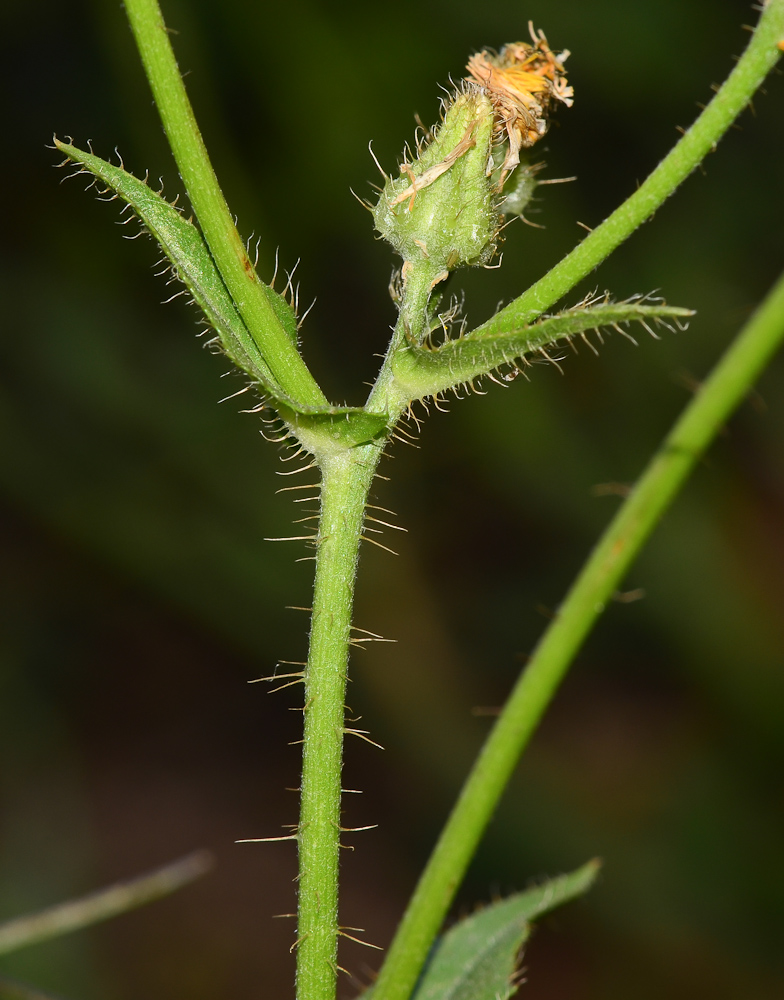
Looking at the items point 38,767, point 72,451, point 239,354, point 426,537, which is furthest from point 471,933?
point 38,767

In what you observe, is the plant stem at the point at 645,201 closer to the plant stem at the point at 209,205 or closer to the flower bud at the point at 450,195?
the flower bud at the point at 450,195

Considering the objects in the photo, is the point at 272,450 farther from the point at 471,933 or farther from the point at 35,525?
the point at 471,933

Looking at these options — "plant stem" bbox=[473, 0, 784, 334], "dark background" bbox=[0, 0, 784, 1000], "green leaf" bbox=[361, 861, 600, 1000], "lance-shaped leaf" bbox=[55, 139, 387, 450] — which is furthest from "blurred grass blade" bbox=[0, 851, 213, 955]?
"dark background" bbox=[0, 0, 784, 1000]

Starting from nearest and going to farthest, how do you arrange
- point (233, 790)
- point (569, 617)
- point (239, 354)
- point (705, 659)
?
point (239, 354) < point (569, 617) < point (705, 659) < point (233, 790)

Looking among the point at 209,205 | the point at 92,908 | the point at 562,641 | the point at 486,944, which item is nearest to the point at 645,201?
the point at 209,205

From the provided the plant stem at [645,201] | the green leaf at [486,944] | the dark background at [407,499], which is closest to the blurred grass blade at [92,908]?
the green leaf at [486,944]

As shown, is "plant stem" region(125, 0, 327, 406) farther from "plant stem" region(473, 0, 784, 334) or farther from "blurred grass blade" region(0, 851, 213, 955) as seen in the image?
"blurred grass blade" region(0, 851, 213, 955)
